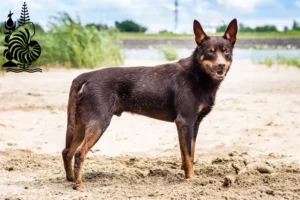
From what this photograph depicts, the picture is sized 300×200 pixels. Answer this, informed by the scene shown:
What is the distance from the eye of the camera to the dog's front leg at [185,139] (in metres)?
7.97

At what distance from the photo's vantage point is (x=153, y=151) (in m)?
10.1

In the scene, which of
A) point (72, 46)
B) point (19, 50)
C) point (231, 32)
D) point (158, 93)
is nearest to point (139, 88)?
point (158, 93)

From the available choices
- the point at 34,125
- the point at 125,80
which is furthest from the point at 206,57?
the point at 34,125

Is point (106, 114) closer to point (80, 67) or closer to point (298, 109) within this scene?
point (298, 109)

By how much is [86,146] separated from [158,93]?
1014 millimetres

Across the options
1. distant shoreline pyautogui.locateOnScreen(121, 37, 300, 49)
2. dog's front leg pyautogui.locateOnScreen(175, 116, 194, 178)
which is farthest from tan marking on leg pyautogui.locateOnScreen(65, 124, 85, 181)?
distant shoreline pyautogui.locateOnScreen(121, 37, 300, 49)

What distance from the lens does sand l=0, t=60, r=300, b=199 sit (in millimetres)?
7602

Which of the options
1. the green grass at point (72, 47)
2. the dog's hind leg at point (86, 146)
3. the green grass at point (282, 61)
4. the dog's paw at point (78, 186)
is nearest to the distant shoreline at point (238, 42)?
the green grass at point (282, 61)

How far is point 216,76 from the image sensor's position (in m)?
7.88

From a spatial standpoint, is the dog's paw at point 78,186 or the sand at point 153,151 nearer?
the sand at point 153,151

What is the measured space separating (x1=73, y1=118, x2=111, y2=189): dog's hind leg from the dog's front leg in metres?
0.84

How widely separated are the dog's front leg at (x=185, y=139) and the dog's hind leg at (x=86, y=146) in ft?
2.76

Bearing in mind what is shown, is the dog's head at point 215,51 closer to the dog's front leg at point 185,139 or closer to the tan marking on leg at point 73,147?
the dog's front leg at point 185,139

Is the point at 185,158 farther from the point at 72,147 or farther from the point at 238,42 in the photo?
the point at 238,42
